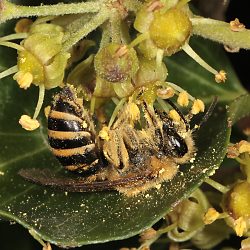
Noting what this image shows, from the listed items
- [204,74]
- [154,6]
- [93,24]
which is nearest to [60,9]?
[93,24]

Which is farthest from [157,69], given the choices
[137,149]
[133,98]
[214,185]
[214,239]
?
[214,239]

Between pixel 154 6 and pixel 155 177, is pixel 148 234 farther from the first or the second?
pixel 154 6

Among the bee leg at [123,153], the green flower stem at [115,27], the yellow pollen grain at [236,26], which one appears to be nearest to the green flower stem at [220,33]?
the yellow pollen grain at [236,26]

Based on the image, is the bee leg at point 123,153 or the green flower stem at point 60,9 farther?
the bee leg at point 123,153

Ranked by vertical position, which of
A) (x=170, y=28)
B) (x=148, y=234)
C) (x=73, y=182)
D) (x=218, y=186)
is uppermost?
(x=170, y=28)

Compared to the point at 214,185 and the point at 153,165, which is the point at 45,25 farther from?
the point at 214,185

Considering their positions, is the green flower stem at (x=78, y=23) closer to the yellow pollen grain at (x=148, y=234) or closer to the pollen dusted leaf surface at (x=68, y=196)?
the pollen dusted leaf surface at (x=68, y=196)

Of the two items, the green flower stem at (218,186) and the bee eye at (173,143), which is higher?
the bee eye at (173,143)
